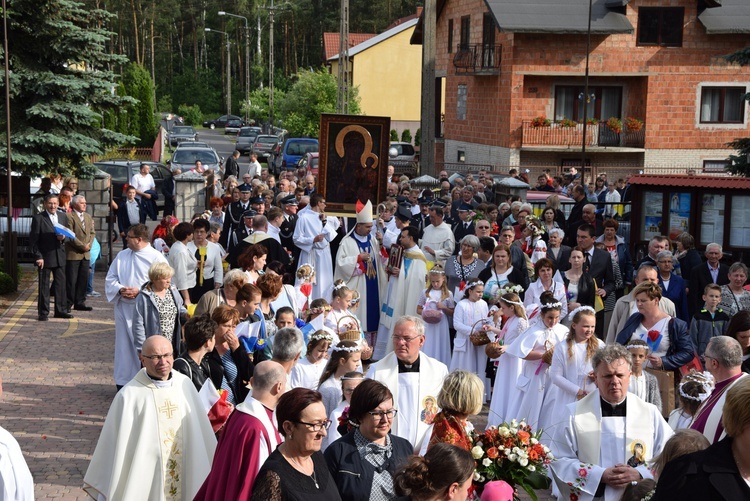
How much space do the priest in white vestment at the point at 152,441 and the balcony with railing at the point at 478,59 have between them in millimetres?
35982

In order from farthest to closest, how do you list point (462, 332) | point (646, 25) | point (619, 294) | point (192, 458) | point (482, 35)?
point (482, 35), point (646, 25), point (619, 294), point (462, 332), point (192, 458)

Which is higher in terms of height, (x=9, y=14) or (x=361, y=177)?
(x=9, y=14)

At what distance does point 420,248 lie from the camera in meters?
16.0

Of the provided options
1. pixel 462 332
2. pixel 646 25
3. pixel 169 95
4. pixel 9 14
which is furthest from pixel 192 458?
pixel 169 95

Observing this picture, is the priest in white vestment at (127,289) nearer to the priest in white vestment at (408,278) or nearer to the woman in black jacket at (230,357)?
the woman in black jacket at (230,357)

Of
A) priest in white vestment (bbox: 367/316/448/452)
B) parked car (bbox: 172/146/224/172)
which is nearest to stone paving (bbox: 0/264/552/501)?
priest in white vestment (bbox: 367/316/448/452)

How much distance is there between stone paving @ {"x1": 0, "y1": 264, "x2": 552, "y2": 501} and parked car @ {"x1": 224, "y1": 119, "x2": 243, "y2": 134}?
68928 millimetres

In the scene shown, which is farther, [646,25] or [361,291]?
[646,25]

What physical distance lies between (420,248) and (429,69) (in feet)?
35.3

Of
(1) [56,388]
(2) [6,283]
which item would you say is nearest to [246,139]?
(2) [6,283]

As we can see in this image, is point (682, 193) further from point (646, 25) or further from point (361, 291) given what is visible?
point (646, 25)

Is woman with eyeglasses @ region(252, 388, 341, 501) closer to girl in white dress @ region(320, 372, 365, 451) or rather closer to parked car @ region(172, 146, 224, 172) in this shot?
girl in white dress @ region(320, 372, 365, 451)

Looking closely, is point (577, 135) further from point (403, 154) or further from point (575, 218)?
point (575, 218)

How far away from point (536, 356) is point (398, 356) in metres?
2.89
